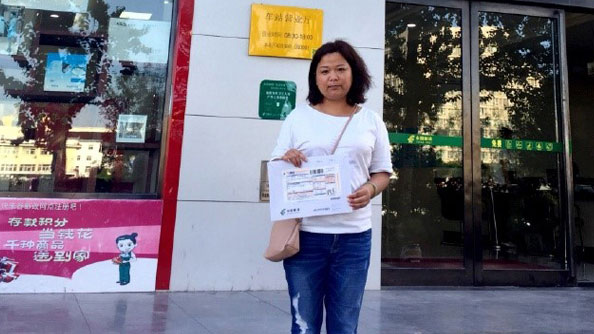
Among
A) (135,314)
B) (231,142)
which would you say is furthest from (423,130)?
(135,314)

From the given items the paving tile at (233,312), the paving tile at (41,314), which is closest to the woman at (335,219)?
the paving tile at (233,312)

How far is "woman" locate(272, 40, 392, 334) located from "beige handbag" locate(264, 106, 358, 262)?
53 mm

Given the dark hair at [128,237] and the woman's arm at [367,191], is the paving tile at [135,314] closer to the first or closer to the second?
the dark hair at [128,237]

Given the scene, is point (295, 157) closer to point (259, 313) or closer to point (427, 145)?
point (259, 313)

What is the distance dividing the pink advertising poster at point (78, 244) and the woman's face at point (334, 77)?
3472 millimetres

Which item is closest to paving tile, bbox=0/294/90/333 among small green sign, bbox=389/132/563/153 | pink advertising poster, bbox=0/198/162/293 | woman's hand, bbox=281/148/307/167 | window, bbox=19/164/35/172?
pink advertising poster, bbox=0/198/162/293

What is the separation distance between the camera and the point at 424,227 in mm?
6461

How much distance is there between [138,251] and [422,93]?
4.13m

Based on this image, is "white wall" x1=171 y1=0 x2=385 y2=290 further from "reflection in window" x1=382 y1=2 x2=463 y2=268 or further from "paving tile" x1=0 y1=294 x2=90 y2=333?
"paving tile" x1=0 y1=294 x2=90 y2=333

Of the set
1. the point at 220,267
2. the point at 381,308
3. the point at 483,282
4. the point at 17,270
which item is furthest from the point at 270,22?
the point at 483,282

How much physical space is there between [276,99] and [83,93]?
→ 221 cm

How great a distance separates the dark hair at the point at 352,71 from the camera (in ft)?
8.39

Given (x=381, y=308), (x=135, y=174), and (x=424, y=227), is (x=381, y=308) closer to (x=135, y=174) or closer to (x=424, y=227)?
(x=424, y=227)

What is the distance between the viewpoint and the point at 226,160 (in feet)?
18.6
